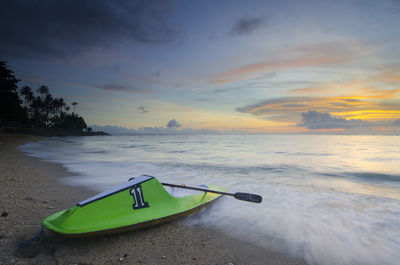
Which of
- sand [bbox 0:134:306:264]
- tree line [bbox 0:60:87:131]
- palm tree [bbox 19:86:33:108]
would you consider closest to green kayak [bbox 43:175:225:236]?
sand [bbox 0:134:306:264]

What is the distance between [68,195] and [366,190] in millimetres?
9427

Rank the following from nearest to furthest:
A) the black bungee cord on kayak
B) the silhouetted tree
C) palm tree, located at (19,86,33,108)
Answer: the black bungee cord on kayak, the silhouetted tree, palm tree, located at (19,86,33,108)

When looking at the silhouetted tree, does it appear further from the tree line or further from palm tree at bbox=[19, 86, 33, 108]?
palm tree at bbox=[19, 86, 33, 108]

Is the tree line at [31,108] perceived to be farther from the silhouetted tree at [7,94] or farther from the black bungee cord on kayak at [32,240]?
the black bungee cord on kayak at [32,240]

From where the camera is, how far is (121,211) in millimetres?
3080

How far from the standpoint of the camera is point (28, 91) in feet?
220

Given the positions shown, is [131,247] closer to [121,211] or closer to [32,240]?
[121,211]

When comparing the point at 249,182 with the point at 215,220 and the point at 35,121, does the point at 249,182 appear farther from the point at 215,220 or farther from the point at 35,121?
the point at 35,121

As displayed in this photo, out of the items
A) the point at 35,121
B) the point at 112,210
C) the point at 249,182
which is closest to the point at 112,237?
the point at 112,210

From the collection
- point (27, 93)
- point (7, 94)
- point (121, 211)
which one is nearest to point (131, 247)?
point (121, 211)

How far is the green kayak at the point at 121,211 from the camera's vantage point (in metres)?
2.70

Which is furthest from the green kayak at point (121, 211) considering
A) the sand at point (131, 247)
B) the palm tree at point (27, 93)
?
the palm tree at point (27, 93)

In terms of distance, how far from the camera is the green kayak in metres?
2.70

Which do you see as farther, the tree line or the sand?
the tree line
